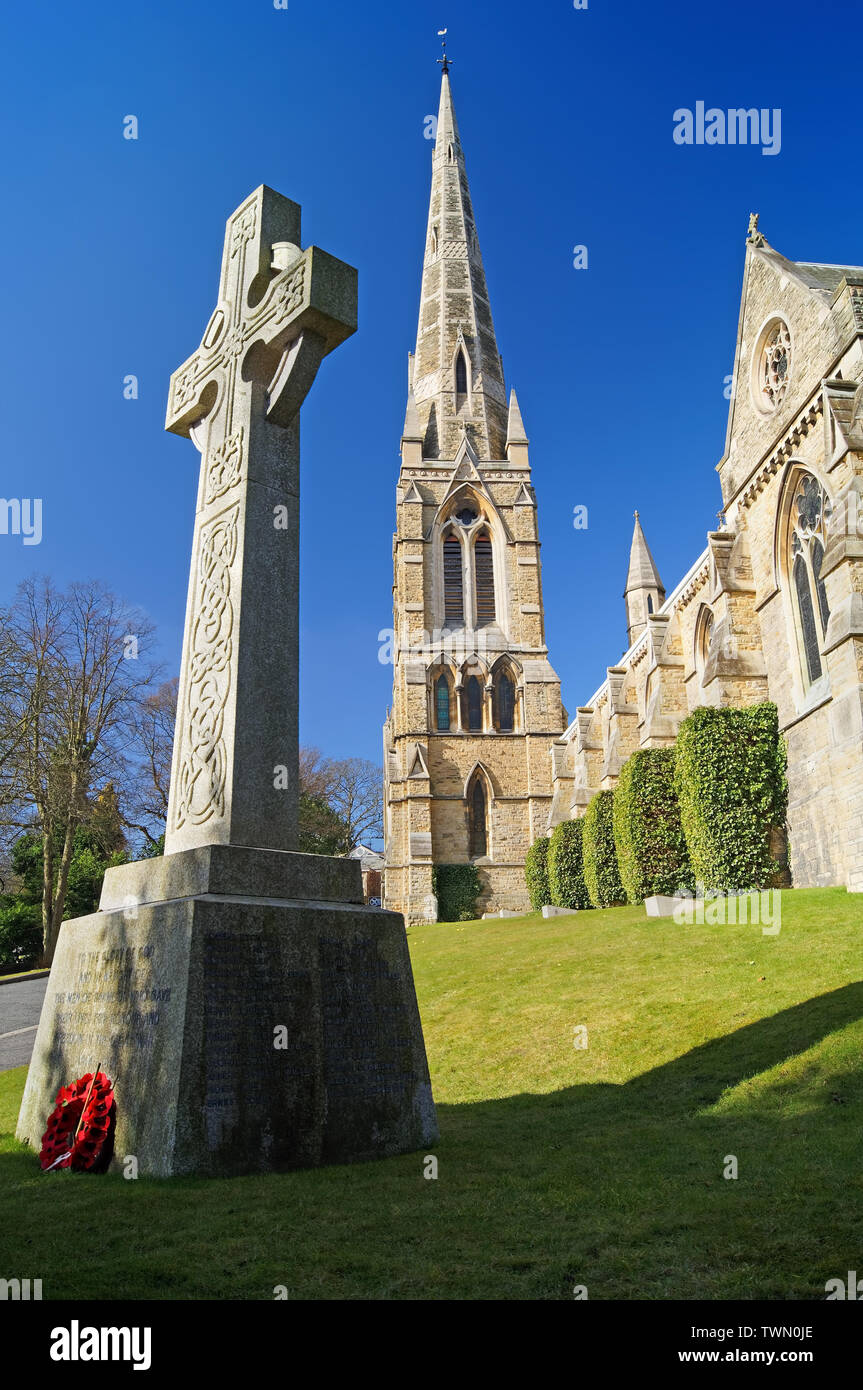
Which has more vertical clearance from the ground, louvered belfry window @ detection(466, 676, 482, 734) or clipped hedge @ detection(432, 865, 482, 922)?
louvered belfry window @ detection(466, 676, 482, 734)

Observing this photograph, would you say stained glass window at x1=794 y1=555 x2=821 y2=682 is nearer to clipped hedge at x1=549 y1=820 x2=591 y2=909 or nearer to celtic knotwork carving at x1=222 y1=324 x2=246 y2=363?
clipped hedge at x1=549 y1=820 x2=591 y2=909

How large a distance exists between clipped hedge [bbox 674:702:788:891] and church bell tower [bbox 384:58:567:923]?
1932 cm

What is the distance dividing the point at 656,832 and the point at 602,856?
377 cm

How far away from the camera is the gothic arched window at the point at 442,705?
3997 centimetres

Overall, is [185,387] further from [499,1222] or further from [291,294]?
[499,1222]

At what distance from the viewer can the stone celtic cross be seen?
17.2 ft

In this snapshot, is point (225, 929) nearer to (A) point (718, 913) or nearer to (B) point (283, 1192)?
(B) point (283, 1192)

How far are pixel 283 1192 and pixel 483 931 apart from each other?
2181cm

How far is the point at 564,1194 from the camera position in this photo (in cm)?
396

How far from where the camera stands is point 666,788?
21125mm

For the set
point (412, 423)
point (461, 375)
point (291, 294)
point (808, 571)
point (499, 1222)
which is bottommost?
point (499, 1222)

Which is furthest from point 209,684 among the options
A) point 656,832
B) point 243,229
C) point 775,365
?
point 775,365

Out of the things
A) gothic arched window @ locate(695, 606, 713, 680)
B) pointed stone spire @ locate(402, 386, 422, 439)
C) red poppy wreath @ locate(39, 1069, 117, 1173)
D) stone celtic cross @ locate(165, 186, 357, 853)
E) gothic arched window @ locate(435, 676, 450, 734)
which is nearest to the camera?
red poppy wreath @ locate(39, 1069, 117, 1173)

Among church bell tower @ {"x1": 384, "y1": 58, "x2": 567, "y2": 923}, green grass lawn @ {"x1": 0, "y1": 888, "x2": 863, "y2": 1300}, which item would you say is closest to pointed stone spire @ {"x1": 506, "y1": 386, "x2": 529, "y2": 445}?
church bell tower @ {"x1": 384, "y1": 58, "x2": 567, "y2": 923}
